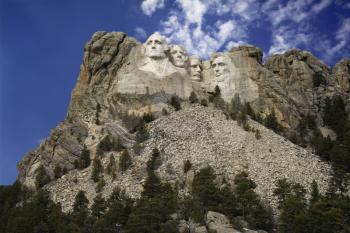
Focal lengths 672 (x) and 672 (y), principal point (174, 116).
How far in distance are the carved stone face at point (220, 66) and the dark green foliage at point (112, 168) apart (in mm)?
22854

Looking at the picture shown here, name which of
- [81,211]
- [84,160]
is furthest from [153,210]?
[84,160]

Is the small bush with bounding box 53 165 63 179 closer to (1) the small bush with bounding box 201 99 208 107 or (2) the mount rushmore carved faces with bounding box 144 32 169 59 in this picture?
(1) the small bush with bounding box 201 99 208 107

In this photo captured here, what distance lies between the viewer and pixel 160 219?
55969 millimetres

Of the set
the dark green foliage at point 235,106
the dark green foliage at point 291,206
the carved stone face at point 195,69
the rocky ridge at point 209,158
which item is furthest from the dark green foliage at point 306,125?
the dark green foliage at point 291,206

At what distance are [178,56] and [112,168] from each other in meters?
22.4

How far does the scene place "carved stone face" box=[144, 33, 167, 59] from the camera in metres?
83.1

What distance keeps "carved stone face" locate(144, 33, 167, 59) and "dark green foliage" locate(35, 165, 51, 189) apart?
795 inches

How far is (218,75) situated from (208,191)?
29983mm

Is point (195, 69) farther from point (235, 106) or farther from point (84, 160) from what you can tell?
point (84, 160)

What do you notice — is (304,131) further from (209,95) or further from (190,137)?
(190,137)

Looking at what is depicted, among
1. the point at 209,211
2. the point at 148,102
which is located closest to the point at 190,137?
the point at 148,102

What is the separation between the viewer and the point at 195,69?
87.2m

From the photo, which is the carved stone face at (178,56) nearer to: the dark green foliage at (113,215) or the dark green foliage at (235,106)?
the dark green foliage at (235,106)

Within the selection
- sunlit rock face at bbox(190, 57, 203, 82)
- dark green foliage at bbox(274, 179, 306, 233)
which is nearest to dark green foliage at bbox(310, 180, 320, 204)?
dark green foliage at bbox(274, 179, 306, 233)
